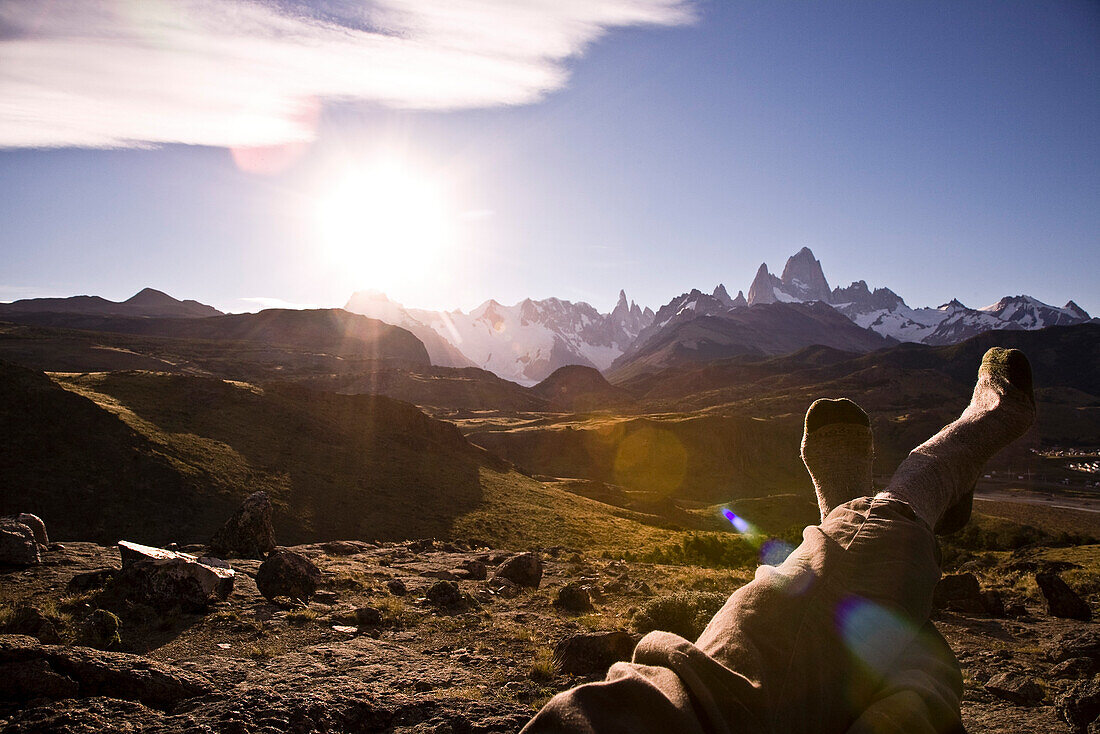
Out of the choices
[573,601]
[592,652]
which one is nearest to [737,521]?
[573,601]

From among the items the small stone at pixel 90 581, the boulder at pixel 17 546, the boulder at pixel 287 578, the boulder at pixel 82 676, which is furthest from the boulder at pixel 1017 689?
the boulder at pixel 17 546

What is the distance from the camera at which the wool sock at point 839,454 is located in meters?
3.97

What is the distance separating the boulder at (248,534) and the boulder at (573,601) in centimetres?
734

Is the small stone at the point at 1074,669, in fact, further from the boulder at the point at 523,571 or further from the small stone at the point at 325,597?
the small stone at the point at 325,597

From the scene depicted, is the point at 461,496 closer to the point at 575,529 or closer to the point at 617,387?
the point at 575,529

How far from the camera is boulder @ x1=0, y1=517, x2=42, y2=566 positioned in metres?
8.62

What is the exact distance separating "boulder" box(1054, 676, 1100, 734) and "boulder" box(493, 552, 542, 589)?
27.2ft

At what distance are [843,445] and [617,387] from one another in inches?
6543

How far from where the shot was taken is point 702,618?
7469mm

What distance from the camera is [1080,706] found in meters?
4.80

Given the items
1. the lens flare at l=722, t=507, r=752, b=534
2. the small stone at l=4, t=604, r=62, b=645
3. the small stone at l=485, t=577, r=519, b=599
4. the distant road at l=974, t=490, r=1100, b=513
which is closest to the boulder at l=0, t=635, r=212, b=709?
the small stone at l=4, t=604, r=62, b=645

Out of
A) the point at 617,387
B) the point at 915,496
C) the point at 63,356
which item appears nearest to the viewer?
the point at 915,496

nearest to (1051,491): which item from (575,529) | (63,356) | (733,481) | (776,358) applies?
(733,481)

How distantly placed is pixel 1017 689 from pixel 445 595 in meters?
7.48
